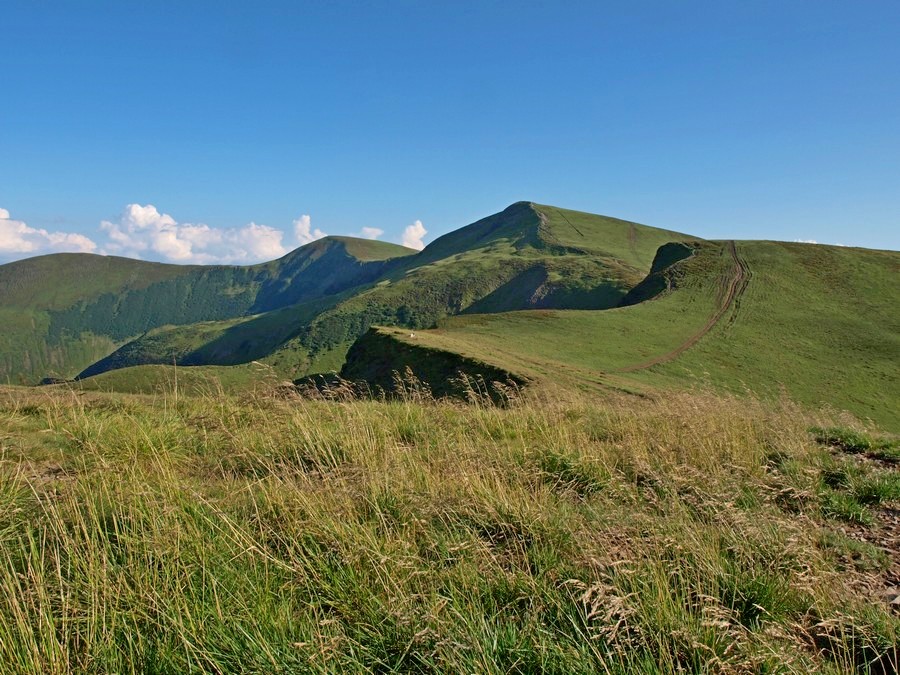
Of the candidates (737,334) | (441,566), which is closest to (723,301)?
(737,334)

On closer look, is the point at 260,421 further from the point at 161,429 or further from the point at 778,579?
the point at 778,579

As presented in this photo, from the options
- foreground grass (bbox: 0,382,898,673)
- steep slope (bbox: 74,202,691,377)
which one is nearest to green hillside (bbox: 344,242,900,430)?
foreground grass (bbox: 0,382,898,673)

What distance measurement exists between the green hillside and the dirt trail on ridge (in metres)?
0.20

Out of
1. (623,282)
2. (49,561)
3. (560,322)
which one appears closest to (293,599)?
(49,561)

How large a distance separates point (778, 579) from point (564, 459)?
242cm

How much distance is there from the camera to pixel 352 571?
119 inches

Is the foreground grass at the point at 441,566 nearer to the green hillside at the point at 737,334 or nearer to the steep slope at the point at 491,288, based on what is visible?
the green hillside at the point at 737,334

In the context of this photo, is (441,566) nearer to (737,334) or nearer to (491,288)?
(737,334)

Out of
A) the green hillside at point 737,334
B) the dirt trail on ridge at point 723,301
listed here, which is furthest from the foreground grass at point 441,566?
the dirt trail on ridge at point 723,301

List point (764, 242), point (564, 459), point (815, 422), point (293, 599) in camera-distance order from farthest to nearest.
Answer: point (764, 242) → point (815, 422) → point (564, 459) → point (293, 599)

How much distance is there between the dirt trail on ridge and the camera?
48669 mm

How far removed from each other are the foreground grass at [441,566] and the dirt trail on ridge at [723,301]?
42.6 meters

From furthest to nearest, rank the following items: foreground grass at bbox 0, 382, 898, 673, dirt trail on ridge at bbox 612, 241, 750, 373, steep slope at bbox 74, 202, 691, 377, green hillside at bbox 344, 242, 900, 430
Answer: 1. steep slope at bbox 74, 202, 691, 377
2. dirt trail on ridge at bbox 612, 241, 750, 373
3. green hillside at bbox 344, 242, 900, 430
4. foreground grass at bbox 0, 382, 898, 673

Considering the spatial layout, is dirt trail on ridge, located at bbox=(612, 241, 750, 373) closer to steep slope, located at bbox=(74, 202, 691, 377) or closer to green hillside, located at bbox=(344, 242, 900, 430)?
green hillside, located at bbox=(344, 242, 900, 430)
